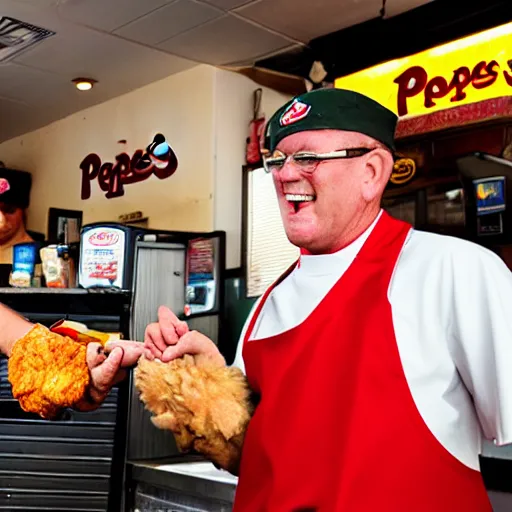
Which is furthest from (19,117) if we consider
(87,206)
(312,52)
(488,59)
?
(488,59)

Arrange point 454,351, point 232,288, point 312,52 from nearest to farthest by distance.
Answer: point 454,351 → point 312,52 → point 232,288

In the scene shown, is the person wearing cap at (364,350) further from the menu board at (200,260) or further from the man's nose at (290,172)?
the menu board at (200,260)

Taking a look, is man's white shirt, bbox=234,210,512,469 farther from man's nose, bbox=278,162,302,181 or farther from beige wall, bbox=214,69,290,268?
beige wall, bbox=214,69,290,268

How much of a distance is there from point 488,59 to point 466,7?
283 mm

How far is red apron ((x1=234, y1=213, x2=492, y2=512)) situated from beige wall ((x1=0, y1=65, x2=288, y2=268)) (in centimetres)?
319

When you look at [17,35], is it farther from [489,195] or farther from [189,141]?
[489,195]

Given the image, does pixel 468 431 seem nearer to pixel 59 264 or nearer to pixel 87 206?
pixel 59 264

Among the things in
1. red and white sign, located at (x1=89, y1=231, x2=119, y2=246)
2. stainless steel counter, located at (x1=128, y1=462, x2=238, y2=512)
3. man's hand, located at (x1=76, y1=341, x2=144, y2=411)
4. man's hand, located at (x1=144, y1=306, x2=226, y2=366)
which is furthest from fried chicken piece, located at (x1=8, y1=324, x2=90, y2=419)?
red and white sign, located at (x1=89, y1=231, x2=119, y2=246)

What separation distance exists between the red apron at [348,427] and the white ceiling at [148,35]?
2677mm

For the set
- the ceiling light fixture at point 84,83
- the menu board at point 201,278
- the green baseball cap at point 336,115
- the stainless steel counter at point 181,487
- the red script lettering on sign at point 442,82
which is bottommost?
the stainless steel counter at point 181,487

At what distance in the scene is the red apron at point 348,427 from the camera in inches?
46.1

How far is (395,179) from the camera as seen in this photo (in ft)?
12.0

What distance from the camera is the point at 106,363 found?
1.52 metres

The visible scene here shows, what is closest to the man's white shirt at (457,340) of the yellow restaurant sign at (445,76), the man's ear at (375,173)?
the man's ear at (375,173)
